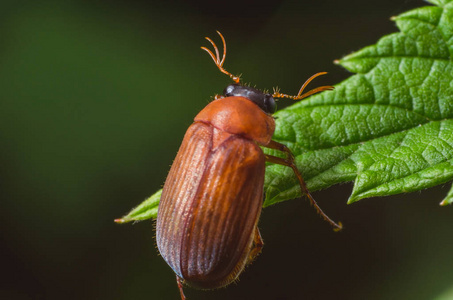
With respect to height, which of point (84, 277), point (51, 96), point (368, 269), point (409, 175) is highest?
point (51, 96)

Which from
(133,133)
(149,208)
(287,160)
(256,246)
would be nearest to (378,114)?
(287,160)

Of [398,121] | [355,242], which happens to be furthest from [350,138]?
[355,242]

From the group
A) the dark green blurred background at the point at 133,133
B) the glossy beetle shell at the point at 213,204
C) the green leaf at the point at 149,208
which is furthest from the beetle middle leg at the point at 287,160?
the dark green blurred background at the point at 133,133

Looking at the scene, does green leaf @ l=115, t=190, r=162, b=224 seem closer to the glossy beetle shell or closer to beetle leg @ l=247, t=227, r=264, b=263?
the glossy beetle shell

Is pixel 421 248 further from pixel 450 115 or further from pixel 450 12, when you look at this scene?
pixel 450 12

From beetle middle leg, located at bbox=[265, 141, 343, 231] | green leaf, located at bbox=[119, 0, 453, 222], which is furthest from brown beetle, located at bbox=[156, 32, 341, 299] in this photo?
green leaf, located at bbox=[119, 0, 453, 222]

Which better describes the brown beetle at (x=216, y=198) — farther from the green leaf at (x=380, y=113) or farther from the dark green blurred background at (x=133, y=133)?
the dark green blurred background at (x=133, y=133)
